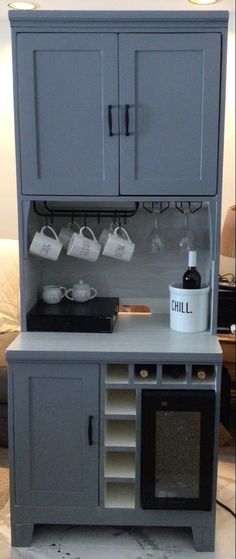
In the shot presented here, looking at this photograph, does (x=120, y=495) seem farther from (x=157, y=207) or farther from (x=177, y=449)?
(x=157, y=207)

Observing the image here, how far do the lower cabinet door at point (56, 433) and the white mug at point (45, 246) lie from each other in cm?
41

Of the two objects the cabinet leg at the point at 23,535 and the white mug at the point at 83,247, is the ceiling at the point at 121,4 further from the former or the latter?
the cabinet leg at the point at 23,535

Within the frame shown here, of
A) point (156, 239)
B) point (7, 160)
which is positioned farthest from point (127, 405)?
point (7, 160)

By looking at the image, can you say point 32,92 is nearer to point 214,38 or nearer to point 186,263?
point 214,38

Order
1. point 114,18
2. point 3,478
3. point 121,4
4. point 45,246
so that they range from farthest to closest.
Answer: point 121,4 → point 3,478 → point 45,246 → point 114,18

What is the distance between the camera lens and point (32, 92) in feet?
5.71

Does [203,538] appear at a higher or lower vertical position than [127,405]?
lower

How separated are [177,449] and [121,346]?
1.18ft

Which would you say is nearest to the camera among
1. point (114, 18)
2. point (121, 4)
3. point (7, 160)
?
point (114, 18)

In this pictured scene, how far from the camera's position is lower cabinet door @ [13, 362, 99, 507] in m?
1.71

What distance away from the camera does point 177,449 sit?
170 cm

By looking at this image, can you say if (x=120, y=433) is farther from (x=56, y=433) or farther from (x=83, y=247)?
(x=83, y=247)

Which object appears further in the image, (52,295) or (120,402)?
(52,295)

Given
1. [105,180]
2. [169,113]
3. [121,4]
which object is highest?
[121,4]
